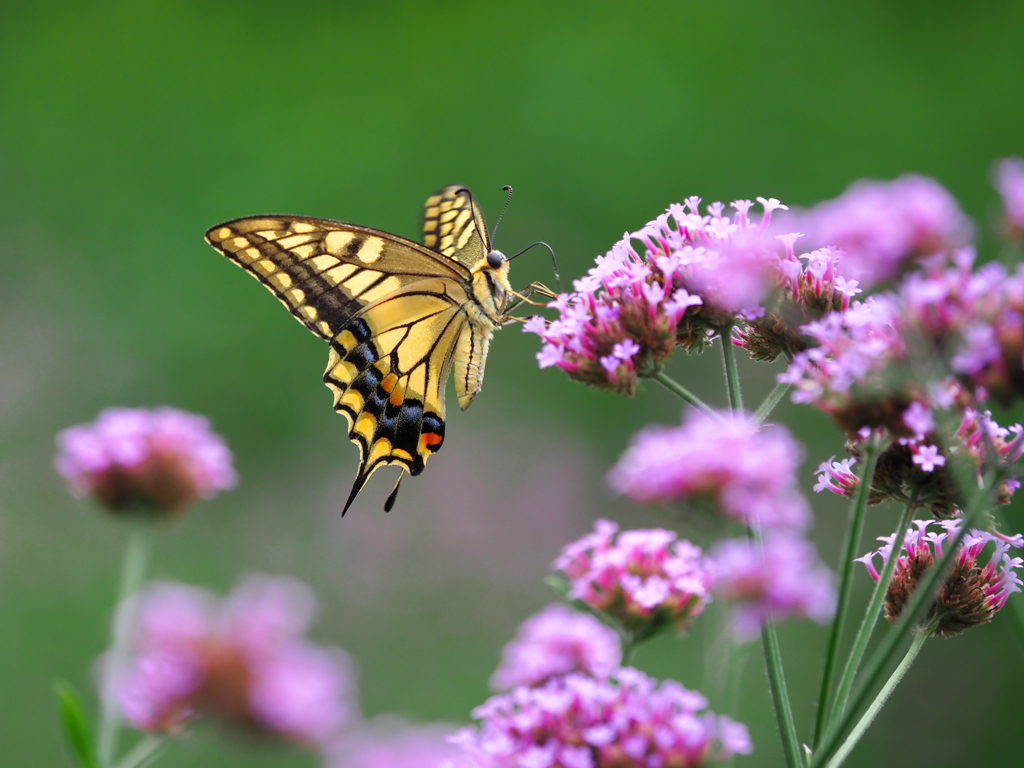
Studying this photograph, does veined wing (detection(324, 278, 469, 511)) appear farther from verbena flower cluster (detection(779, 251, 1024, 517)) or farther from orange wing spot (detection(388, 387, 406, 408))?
verbena flower cluster (detection(779, 251, 1024, 517))

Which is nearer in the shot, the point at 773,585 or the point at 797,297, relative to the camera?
the point at 773,585

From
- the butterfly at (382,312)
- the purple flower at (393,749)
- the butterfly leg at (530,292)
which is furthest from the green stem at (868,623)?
the butterfly at (382,312)

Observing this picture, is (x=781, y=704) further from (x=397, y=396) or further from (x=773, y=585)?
(x=397, y=396)

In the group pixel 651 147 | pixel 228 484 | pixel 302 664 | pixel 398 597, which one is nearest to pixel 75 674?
pixel 398 597

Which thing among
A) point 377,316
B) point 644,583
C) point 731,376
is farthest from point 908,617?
point 377,316

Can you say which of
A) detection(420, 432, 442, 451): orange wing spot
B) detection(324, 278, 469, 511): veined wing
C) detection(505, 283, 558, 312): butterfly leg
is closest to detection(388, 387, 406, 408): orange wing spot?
detection(324, 278, 469, 511): veined wing
